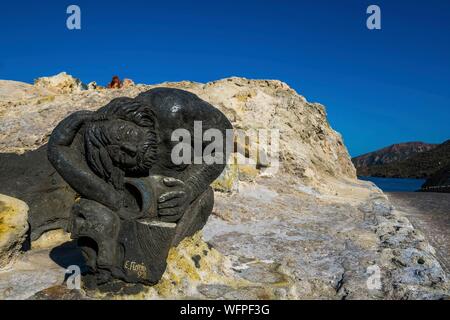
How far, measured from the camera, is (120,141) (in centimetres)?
325

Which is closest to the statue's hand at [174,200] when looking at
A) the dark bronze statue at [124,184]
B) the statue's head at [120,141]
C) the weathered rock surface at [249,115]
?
the dark bronze statue at [124,184]

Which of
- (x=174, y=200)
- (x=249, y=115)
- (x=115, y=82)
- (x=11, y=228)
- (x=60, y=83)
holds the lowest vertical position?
(x=11, y=228)

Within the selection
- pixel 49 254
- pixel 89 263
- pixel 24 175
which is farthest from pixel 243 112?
pixel 89 263

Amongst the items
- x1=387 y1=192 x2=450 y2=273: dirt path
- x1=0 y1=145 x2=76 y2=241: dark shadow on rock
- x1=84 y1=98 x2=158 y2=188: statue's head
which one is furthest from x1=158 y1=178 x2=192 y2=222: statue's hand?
x1=387 y1=192 x2=450 y2=273: dirt path

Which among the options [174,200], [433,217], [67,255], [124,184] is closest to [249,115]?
[433,217]

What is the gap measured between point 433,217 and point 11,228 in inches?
314

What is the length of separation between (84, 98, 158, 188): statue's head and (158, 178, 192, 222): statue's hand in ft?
0.85

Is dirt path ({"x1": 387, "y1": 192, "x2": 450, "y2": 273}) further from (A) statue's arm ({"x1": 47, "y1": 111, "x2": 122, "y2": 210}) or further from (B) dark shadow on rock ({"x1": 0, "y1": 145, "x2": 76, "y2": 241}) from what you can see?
(B) dark shadow on rock ({"x1": 0, "y1": 145, "x2": 76, "y2": 241})

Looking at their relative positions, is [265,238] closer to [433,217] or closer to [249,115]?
[433,217]

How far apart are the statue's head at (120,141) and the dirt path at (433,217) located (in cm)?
382

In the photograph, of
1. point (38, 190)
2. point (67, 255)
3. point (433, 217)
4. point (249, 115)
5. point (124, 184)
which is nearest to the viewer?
point (124, 184)

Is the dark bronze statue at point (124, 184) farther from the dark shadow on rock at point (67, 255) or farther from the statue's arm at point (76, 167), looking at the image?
the dark shadow on rock at point (67, 255)

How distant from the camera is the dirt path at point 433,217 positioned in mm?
6032
